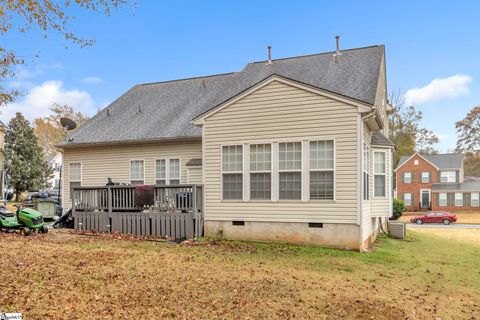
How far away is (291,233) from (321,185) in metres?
1.62

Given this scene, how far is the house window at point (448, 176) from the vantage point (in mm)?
44312

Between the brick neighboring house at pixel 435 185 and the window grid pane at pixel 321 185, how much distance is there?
3812 cm

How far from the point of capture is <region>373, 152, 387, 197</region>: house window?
12133 mm

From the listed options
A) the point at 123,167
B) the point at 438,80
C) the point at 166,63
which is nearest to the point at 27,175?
the point at 166,63

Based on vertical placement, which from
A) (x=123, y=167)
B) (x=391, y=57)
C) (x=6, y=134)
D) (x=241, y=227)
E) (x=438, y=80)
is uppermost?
(x=438, y=80)

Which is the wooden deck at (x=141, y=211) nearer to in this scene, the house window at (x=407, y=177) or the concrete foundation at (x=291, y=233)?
the concrete foundation at (x=291, y=233)

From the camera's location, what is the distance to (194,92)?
57.4 feet

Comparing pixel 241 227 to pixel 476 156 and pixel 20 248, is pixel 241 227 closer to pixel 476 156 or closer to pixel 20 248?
pixel 20 248

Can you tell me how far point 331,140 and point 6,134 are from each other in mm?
34173

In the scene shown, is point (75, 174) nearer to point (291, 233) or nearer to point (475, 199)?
point (291, 233)

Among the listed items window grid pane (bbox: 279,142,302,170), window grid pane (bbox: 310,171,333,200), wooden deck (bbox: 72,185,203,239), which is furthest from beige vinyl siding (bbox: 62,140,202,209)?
window grid pane (bbox: 310,171,333,200)

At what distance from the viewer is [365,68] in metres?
13.7

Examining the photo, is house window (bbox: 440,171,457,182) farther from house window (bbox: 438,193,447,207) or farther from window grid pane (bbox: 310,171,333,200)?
window grid pane (bbox: 310,171,333,200)

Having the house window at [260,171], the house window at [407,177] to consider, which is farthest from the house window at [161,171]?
the house window at [407,177]
